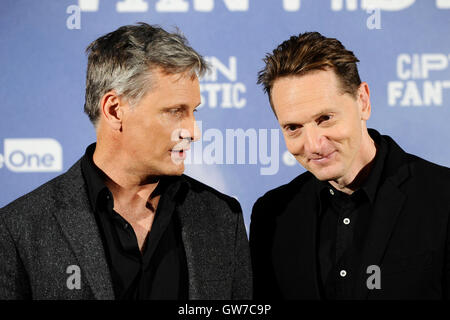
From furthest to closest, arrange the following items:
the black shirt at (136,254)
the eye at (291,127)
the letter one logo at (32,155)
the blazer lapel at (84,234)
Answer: the letter one logo at (32,155), the eye at (291,127), the black shirt at (136,254), the blazer lapel at (84,234)

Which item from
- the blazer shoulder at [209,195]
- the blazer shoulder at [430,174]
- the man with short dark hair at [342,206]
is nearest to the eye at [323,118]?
the man with short dark hair at [342,206]

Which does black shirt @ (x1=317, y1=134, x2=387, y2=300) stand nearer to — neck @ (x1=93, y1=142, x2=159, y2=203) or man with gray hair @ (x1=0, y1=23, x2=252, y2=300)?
man with gray hair @ (x1=0, y1=23, x2=252, y2=300)

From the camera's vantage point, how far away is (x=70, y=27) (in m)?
3.24

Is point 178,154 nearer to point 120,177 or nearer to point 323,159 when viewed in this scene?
point 120,177

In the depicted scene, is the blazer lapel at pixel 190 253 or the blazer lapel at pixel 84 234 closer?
the blazer lapel at pixel 84 234

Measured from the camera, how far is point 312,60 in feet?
8.42

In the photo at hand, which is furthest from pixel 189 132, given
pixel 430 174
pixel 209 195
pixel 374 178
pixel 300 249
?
pixel 430 174

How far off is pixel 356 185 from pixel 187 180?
80 cm

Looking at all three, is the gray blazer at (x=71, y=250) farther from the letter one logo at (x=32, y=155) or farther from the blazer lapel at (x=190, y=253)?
the letter one logo at (x=32, y=155)

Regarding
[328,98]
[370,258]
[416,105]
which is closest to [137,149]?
[328,98]

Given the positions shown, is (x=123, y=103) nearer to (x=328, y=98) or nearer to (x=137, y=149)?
(x=137, y=149)

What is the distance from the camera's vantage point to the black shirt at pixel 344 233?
241 cm

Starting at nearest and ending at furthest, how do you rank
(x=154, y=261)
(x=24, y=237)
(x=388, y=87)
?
1. (x=24, y=237)
2. (x=154, y=261)
3. (x=388, y=87)

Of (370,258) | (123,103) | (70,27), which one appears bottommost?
(370,258)
